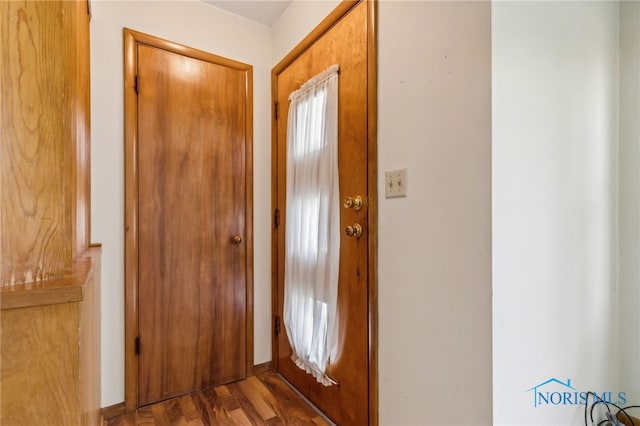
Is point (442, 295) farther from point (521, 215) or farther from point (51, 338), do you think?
point (51, 338)

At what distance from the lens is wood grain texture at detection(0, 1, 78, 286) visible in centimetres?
56

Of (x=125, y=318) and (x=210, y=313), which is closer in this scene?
(x=125, y=318)

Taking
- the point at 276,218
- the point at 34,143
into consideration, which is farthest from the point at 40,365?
the point at 276,218

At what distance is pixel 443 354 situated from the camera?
3.35 ft

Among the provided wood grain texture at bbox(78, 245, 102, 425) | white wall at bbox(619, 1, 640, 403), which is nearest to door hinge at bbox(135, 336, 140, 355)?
wood grain texture at bbox(78, 245, 102, 425)

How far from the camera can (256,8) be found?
1.98m

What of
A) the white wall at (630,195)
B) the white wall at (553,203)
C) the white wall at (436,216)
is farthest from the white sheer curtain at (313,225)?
the white wall at (630,195)

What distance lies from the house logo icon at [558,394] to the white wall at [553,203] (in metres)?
0.02

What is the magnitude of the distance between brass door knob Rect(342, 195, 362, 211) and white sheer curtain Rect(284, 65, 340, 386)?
3.1 inches

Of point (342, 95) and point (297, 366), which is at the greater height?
point (342, 95)

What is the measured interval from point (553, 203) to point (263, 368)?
6.49 feet

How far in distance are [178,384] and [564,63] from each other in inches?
98.6

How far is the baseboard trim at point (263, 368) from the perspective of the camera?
6.81ft

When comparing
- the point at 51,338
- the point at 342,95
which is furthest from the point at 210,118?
the point at 51,338
